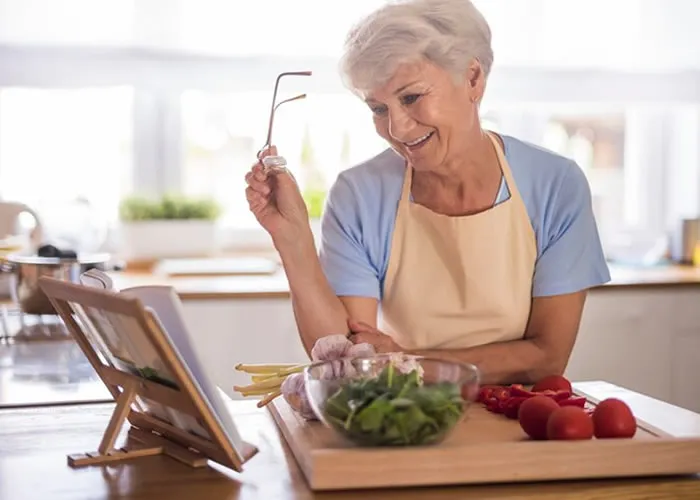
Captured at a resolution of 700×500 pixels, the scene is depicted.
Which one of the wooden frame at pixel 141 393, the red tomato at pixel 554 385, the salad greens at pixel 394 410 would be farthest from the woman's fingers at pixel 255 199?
the salad greens at pixel 394 410

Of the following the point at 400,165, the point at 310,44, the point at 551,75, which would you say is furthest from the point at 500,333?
the point at 551,75

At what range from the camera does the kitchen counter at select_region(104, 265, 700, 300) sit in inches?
116

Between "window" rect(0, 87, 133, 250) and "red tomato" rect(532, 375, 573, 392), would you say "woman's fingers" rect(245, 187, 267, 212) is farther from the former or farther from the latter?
"window" rect(0, 87, 133, 250)

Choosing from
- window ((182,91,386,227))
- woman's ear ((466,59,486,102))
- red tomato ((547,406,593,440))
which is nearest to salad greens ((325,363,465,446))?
red tomato ((547,406,593,440))

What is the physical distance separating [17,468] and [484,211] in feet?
3.14

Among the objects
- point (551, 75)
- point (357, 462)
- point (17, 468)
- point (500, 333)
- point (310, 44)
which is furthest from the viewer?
point (551, 75)

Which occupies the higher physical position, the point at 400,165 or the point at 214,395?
the point at 400,165

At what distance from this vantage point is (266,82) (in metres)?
3.59

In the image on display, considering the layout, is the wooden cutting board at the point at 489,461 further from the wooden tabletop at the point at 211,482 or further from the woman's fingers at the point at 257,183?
the woman's fingers at the point at 257,183

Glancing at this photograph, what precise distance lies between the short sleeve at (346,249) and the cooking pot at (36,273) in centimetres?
65

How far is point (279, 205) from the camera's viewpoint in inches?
73.7

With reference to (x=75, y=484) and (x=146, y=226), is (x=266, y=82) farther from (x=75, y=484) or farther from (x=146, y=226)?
(x=75, y=484)

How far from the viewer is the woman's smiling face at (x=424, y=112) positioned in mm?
1772

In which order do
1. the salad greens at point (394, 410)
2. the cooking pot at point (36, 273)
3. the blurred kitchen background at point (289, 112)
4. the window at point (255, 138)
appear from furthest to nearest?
1. the window at point (255, 138)
2. the blurred kitchen background at point (289, 112)
3. the cooking pot at point (36, 273)
4. the salad greens at point (394, 410)
